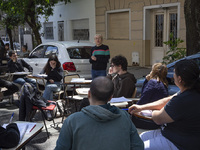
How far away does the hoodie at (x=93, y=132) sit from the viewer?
1869mm

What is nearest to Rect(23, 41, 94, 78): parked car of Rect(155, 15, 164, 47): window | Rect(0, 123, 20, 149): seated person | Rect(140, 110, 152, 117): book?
Rect(140, 110, 152, 117): book

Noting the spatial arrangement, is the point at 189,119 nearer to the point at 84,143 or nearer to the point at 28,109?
the point at 84,143

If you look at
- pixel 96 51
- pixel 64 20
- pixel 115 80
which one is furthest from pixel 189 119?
pixel 64 20

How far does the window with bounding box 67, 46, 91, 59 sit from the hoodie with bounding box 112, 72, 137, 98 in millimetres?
3790

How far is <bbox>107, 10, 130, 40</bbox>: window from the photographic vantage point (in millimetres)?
14727

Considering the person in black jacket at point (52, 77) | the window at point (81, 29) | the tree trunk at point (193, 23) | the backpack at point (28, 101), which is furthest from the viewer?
the window at point (81, 29)

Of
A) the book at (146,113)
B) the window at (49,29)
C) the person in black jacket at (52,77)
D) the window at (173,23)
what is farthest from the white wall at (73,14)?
the book at (146,113)

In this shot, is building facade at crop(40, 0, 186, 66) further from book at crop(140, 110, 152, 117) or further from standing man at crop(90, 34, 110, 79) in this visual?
book at crop(140, 110, 152, 117)

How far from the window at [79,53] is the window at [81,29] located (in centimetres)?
978

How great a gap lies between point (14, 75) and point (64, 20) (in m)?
12.4

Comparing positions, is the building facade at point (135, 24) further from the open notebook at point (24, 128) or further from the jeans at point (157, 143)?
the open notebook at point (24, 128)

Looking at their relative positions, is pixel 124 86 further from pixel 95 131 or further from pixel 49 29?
pixel 49 29

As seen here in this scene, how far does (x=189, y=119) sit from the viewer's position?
2.45 m

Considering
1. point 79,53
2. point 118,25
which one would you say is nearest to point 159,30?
point 118,25
